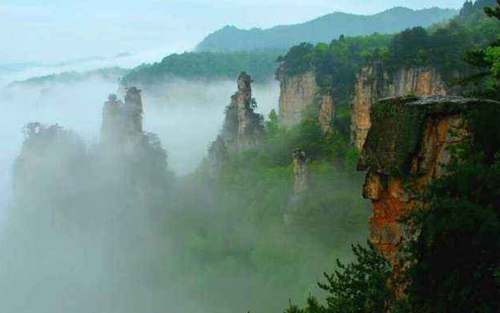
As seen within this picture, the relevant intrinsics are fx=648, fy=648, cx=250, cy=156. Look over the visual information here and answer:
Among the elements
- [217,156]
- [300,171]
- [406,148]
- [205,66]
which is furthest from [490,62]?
[205,66]

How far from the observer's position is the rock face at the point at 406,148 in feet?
40.7

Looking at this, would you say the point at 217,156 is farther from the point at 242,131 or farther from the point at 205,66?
the point at 205,66

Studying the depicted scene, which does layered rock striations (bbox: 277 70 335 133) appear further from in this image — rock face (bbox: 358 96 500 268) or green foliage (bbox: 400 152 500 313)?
green foliage (bbox: 400 152 500 313)

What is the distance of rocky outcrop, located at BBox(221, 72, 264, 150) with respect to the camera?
204ft

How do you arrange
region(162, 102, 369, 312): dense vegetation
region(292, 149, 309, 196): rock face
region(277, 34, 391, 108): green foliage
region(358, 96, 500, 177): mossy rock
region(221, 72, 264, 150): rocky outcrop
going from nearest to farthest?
region(358, 96, 500, 177): mossy rock < region(162, 102, 369, 312): dense vegetation < region(292, 149, 309, 196): rock face < region(221, 72, 264, 150): rocky outcrop < region(277, 34, 391, 108): green foliage

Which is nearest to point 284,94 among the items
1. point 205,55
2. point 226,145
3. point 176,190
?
point 226,145

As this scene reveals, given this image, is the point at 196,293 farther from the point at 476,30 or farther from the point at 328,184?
the point at 476,30

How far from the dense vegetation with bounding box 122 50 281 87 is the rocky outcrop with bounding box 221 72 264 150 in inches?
2448

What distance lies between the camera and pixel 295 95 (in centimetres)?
7350

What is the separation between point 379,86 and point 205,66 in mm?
96466

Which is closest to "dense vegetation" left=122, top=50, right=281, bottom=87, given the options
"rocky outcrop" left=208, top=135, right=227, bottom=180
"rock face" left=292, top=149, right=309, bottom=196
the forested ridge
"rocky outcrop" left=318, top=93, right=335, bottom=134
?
the forested ridge

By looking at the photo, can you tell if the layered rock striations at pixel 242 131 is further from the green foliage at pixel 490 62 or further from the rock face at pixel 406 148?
the rock face at pixel 406 148

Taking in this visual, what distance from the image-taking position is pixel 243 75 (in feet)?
201

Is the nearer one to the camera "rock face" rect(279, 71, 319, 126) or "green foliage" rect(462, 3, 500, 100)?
"green foliage" rect(462, 3, 500, 100)
